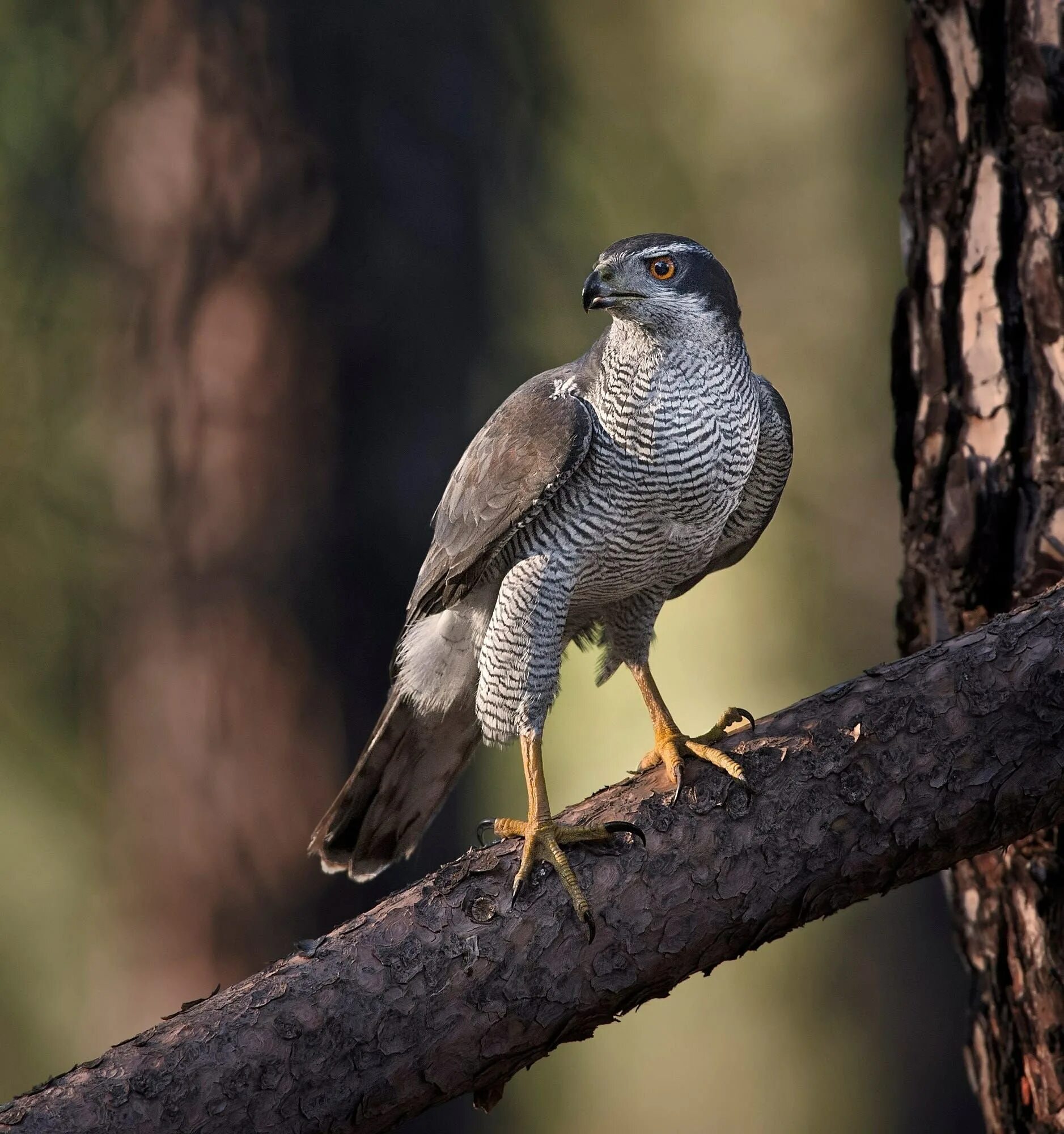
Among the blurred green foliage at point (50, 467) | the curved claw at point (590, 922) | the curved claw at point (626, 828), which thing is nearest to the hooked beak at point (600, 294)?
the curved claw at point (626, 828)

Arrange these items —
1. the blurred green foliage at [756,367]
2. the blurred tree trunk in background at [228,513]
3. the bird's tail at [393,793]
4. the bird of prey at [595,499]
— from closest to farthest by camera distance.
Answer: the bird of prey at [595,499] → the bird's tail at [393,793] → the blurred tree trunk in background at [228,513] → the blurred green foliage at [756,367]

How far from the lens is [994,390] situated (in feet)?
8.47

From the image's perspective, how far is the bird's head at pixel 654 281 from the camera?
7.21ft

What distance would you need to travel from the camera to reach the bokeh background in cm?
377

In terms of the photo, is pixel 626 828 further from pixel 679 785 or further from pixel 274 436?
pixel 274 436

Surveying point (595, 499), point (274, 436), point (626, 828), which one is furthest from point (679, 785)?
point (274, 436)

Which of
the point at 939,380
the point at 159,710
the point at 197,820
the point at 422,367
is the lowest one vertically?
the point at 939,380

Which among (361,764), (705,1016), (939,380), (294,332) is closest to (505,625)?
(361,764)

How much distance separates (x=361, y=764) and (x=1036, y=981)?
1607mm

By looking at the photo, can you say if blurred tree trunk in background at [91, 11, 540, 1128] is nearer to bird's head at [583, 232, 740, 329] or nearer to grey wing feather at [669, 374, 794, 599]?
grey wing feather at [669, 374, 794, 599]

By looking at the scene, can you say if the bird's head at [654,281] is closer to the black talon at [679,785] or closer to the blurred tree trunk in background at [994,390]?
the blurred tree trunk in background at [994,390]

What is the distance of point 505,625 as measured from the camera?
233 centimetres

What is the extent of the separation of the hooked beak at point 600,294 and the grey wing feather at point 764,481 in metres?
0.42

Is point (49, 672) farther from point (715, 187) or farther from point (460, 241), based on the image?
point (715, 187)
